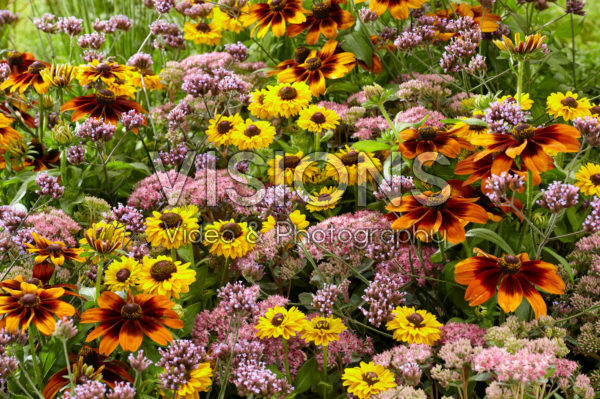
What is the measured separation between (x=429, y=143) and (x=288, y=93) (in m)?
0.72

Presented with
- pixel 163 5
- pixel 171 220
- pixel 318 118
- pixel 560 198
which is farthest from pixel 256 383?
pixel 163 5

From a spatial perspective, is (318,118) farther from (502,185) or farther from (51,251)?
(51,251)

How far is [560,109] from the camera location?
8.23 ft

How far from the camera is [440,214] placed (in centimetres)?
197

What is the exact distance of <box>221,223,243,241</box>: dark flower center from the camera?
2.22 meters

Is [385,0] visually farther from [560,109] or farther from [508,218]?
[508,218]

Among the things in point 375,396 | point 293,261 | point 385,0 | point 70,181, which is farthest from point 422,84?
point 70,181

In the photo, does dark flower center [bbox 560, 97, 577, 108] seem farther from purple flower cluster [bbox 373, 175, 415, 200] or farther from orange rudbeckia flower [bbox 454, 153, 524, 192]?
purple flower cluster [bbox 373, 175, 415, 200]

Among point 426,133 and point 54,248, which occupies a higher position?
point 426,133

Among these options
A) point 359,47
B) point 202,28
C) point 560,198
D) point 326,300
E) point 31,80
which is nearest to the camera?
point 560,198

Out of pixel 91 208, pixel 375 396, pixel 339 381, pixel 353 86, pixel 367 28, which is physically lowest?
pixel 339 381

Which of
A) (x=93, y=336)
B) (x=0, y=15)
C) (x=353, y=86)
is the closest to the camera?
(x=93, y=336)

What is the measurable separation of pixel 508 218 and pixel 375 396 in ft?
3.30

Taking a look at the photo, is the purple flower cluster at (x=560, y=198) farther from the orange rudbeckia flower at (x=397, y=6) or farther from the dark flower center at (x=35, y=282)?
the dark flower center at (x=35, y=282)
